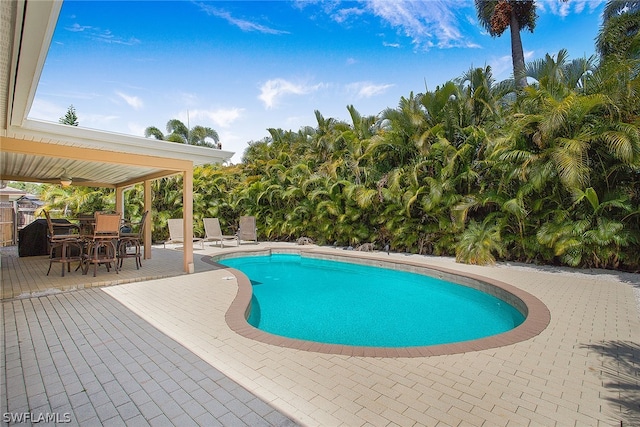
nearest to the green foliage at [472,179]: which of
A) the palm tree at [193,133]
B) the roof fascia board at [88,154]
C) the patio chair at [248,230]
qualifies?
the patio chair at [248,230]

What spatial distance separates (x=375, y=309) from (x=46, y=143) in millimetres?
7097

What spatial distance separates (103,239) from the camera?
25.2ft

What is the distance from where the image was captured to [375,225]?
13.0m

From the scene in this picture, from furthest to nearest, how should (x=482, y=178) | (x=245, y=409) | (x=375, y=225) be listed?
(x=375, y=225)
(x=482, y=178)
(x=245, y=409)

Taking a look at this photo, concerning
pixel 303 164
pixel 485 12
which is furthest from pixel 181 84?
pixel 485 12

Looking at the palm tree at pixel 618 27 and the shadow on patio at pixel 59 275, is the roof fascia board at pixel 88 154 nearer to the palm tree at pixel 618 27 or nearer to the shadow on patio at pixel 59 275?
the shadow on patio at pixel 59 275

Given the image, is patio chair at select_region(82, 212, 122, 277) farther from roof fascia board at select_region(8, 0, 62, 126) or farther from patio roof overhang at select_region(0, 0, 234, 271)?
roof fascia board at select_region(8, 0, 62, 126)

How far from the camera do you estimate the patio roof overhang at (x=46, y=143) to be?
2695 mm

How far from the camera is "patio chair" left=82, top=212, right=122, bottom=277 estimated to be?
7328mm

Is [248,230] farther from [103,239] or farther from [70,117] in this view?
[70,117]

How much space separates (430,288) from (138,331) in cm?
633

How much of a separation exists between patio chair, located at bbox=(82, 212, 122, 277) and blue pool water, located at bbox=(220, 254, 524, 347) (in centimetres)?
367

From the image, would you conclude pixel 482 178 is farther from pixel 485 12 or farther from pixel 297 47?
pixel 485 12

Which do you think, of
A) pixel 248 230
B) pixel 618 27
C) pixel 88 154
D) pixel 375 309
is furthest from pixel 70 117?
pixel 618 27
